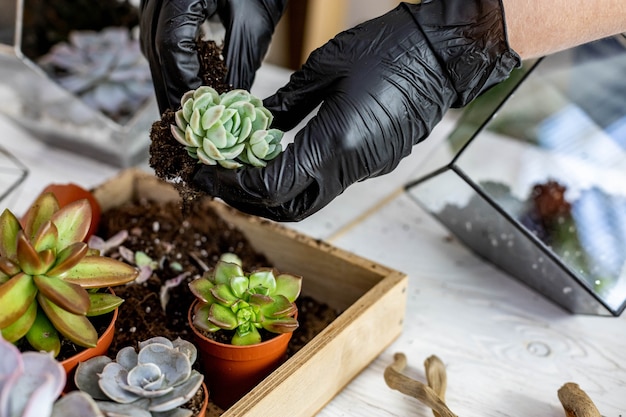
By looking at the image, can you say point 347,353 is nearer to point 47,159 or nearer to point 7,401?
point 7,401

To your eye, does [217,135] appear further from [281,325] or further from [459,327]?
[459,327]

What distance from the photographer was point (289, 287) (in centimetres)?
73

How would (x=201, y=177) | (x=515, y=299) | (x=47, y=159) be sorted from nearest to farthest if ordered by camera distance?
(x=201, y=177) → (x=515, y=299) → (x=47, y=159)

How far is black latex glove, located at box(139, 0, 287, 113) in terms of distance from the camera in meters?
0.75

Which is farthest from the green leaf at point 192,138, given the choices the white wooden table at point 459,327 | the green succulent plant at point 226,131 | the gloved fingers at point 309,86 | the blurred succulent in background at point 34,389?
the white wooden table at point 459,327

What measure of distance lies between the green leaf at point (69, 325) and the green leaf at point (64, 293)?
0.02m

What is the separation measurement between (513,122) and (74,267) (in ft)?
2.65

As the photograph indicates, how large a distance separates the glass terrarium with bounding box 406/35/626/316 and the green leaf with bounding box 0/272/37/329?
539 mm

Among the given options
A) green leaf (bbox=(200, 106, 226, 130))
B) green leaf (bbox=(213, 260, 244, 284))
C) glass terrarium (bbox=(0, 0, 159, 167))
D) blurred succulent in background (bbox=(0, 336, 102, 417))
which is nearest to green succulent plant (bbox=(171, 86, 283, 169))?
green leaf (bbox=(200, 106, 226, 130))

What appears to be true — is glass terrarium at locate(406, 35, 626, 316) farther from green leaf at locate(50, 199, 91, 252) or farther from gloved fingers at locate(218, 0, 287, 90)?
green leaf at locate(50, 199, 91, 252)

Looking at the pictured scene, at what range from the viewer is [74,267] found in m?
0.64

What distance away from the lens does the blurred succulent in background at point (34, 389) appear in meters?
0.48

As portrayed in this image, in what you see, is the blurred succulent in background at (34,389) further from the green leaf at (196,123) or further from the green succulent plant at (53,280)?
the green leaf at (196,123)

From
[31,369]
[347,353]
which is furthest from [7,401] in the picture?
[347,353]
